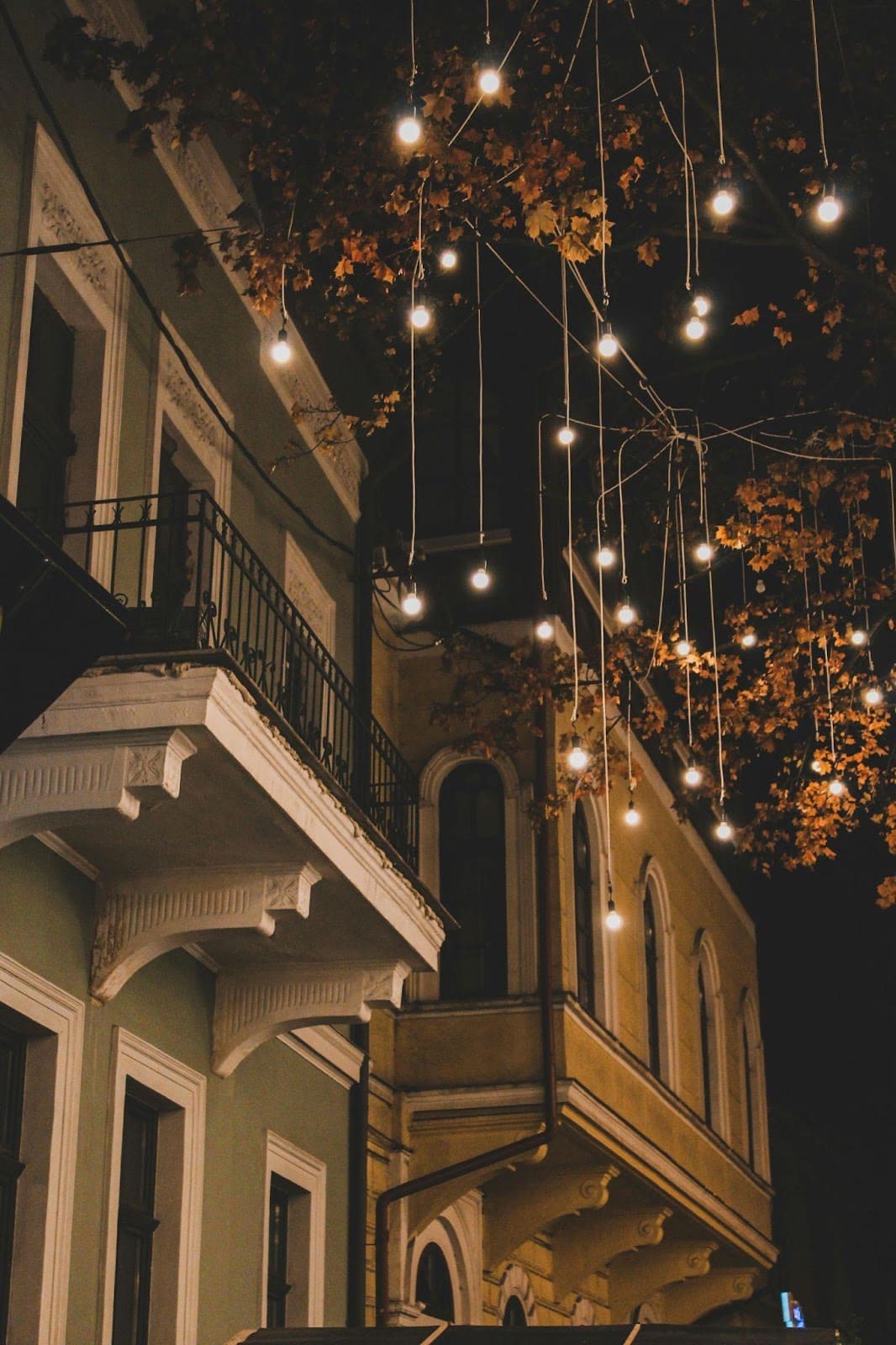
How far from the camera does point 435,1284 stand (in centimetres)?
1742

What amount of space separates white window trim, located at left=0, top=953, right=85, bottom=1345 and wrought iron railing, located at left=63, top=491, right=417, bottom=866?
1893 millimetres

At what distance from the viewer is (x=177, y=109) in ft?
43.5

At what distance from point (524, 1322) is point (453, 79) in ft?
44.1

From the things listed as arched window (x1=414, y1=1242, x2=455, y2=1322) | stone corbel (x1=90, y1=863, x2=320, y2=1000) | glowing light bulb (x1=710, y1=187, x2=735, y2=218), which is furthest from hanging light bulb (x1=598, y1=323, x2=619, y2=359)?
arched window (x1=414, y1=1242, x2=455, y2=1322)

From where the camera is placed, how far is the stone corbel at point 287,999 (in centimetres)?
1281

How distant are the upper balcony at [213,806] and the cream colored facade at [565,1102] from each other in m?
2.93

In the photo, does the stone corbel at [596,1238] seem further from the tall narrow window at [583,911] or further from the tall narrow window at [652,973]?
the tall narrow window at [583,911]

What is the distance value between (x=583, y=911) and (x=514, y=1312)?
4147mm

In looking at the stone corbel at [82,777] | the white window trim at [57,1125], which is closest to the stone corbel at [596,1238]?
the white window trim at [57,1125]

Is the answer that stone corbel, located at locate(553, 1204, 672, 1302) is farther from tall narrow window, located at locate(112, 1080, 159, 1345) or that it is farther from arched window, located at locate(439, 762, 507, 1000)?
tall narrow window, located at locate(112, 1080, 159, 1345)

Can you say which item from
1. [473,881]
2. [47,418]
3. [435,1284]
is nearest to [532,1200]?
[435,1284]

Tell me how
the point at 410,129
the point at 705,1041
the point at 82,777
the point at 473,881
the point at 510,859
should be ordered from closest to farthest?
the point at 410,129, the point at 82,777, the point at 510,859, the point at 473,881, the point at 705,1041

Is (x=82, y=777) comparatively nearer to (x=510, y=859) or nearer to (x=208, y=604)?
(x=208, y=604)

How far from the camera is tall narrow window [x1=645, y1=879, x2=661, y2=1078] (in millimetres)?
21906
